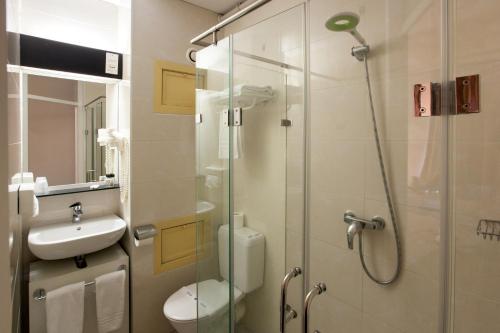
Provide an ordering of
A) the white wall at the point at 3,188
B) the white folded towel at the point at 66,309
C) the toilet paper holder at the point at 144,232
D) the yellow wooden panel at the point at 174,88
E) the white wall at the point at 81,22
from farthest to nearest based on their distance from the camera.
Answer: the yellow wooden panel at the point at 174,88
the toilet paper holder at the point at 144,232
the white wall at the point at 81,22
the white folded towel at the point at 66,309
the white wall at the point at 3,188

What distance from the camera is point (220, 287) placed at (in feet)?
5.64

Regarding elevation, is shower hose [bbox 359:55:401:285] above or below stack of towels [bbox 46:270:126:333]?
above

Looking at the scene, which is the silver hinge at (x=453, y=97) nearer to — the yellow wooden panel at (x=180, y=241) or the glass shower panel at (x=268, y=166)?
the glass shower panel at (x=268, y=166)

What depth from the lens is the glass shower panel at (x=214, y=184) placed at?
1.66m

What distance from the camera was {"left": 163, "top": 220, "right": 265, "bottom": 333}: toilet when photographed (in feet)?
5.47

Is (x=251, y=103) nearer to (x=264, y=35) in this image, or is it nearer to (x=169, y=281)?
(x=264, y=35)

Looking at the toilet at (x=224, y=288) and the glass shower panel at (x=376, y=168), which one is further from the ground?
the glass shower panel at (x=376, y=168)

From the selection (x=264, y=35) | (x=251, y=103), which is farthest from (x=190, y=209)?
(x=264, y=35)

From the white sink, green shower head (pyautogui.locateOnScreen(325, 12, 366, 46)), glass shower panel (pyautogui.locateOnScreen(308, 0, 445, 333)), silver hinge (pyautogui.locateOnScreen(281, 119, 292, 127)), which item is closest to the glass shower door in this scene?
silver hinge (pyautogui.locateOnScreen(281, 119, 292, 127))

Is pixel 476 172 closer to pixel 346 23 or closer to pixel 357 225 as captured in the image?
pixel 357 225

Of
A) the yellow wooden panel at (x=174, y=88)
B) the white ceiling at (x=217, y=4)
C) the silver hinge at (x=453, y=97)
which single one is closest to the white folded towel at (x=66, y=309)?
the yellow wooden panel at (x=174, y=88)

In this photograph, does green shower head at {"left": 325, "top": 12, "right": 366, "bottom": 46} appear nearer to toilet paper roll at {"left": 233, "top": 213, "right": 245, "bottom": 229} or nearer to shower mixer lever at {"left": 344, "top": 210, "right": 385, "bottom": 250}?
shower mixer lever at {"left": 344, "top": 210, "right": 385, "bottom": 250}

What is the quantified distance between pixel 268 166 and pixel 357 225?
0.68m

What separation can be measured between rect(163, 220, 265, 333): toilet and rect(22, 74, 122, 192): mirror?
3.61ft
